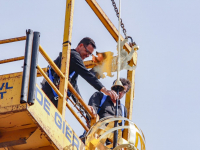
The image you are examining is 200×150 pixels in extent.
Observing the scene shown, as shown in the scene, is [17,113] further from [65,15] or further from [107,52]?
[107,52]

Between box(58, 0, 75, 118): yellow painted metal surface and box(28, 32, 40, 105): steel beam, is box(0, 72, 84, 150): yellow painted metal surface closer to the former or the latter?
box(28, 32, 40, 105): steel beam

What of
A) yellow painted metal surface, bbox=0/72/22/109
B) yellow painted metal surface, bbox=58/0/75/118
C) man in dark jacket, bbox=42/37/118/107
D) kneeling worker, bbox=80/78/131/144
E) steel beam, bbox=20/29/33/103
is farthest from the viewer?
kneeling worker, bbox=80/78/131/144

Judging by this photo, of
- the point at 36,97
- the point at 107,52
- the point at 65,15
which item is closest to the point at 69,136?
the point at 36,97

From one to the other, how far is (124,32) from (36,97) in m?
4.15

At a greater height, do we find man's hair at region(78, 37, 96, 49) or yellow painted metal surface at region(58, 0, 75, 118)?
man's hair at region(78, 37, 96, 49)

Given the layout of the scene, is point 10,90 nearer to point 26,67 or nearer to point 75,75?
point 26,67

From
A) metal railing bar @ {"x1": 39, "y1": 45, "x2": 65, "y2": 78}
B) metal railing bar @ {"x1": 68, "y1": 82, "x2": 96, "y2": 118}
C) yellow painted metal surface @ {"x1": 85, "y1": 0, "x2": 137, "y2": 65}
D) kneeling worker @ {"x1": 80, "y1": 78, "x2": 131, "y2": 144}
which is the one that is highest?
yellow painted metal surface @ {"x1": 85, "y1": 0, "x2": 137, "y2": 65}

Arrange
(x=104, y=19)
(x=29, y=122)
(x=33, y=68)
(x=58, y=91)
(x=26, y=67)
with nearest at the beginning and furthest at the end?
(x=26, y=67) → (x=33, y=68) → (x=29, y=122) → (x=58, y=91) → (x=104, y=19)

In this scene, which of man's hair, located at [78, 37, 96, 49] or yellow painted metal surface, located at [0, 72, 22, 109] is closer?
yellow painted metal surface, located at [0, 72, 22, 109]

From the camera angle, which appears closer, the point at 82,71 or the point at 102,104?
the point at 82,71

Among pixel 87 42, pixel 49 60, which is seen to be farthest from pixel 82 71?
pixel 49 60

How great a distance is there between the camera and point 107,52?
42.9 ft

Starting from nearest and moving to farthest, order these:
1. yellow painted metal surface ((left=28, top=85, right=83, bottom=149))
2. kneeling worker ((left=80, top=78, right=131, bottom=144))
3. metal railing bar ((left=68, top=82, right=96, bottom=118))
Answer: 1. yellow painted metal surface ((left=28, top=85, right=83, bottom=149))
2. metal railing bar ((left=68, top=82, right=96, bottom=118))
3. kneeling worker ((left=80, top=78, right=131, bottom=144))

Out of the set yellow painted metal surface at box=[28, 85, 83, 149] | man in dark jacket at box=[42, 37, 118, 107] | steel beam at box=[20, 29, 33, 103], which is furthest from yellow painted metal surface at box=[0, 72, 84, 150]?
man in dark jacket at box=[42, 37, 118, 107]
